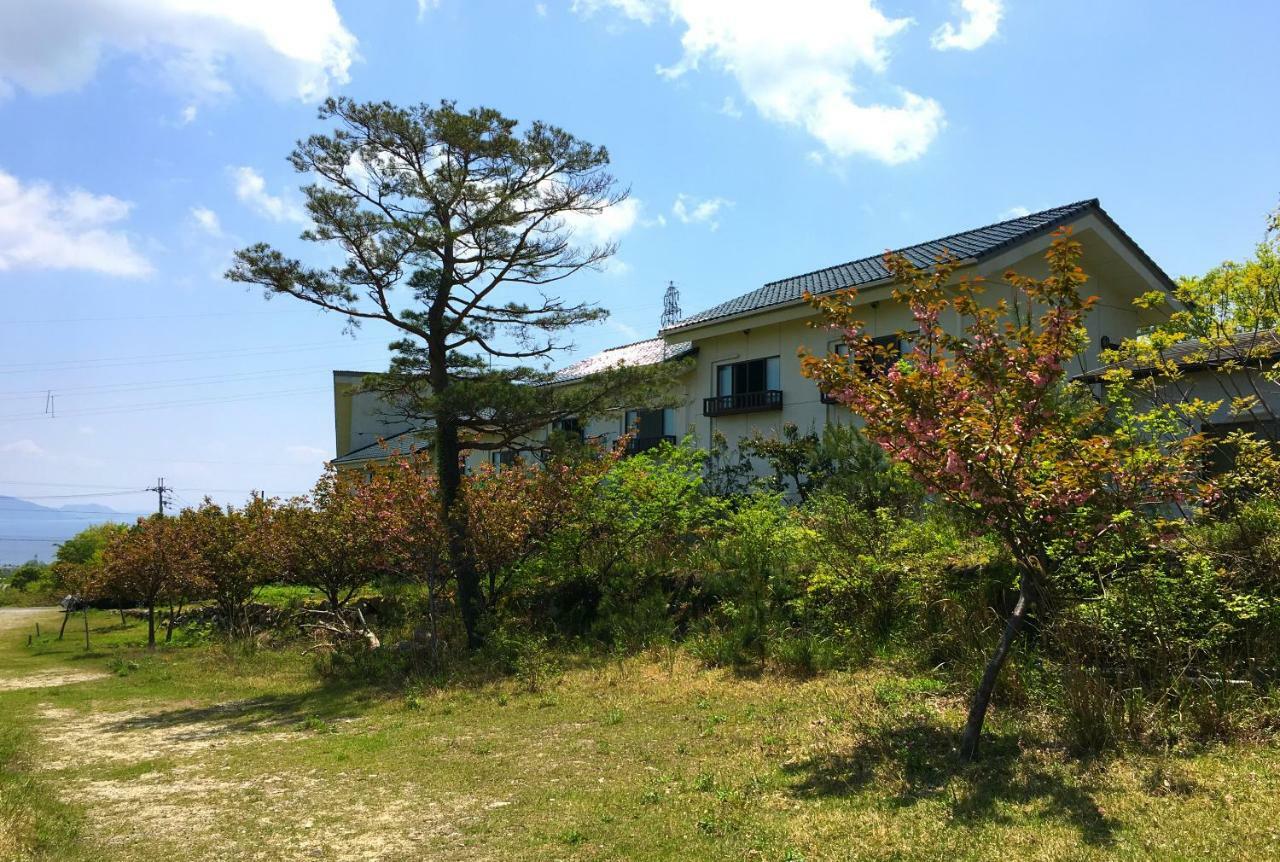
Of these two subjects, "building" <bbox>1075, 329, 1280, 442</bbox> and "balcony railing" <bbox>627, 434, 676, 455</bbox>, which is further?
"balcony railing" <bbox>627, 434, 676, 455</bbox>

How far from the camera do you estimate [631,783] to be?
21.7ft

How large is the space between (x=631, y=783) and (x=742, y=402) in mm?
13402

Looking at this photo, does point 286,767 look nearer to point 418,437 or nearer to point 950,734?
point 950,734

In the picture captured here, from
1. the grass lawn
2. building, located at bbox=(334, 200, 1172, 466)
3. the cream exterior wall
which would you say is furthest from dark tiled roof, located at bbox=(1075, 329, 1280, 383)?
the cream exterior wall

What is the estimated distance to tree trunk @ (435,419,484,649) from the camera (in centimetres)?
1382

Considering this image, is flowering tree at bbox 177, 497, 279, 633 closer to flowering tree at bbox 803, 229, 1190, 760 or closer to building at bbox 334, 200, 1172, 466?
building at bbox 334, 200, 1172, 466

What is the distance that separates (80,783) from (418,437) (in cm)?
875

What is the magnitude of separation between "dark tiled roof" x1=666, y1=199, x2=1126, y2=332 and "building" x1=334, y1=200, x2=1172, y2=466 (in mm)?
33

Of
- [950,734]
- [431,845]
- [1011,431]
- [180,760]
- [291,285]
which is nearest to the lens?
[431,845]

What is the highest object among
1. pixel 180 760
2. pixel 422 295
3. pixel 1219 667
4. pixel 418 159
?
pixel 418 159

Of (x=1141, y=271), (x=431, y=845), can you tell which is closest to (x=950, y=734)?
(x=431, y=845)

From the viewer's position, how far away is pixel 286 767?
26.9 ft

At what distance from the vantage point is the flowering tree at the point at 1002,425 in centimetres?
606

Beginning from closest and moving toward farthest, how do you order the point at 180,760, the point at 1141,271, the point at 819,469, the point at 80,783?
the point at 80,783
the point at 180,760
the point at 819,469
the point at 1141,271
